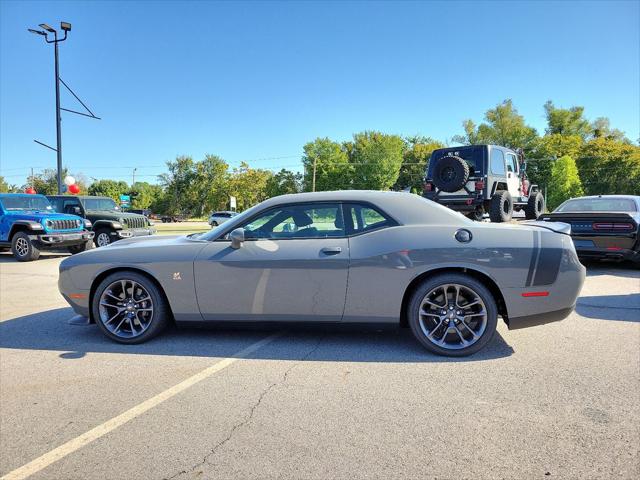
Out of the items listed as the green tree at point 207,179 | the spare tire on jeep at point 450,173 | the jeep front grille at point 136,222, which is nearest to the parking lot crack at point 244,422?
the spare tire on jeep at point 450,173

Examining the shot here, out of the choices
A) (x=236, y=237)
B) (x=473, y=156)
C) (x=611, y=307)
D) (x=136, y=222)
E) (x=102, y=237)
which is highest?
(x=473, y=156)

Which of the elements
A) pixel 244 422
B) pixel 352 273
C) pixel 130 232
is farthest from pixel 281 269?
pixel 130 232

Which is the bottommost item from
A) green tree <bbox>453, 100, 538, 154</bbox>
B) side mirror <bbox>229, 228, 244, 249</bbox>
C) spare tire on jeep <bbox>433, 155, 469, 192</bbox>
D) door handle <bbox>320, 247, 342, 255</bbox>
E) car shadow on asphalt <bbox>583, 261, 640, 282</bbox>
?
car shadow on asphalt <bbox>583, 261, 640, 282</bbox>

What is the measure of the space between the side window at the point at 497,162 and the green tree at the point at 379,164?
2186 inches

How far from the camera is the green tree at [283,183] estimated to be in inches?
2606

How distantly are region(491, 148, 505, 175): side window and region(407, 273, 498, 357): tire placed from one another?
8.70 m

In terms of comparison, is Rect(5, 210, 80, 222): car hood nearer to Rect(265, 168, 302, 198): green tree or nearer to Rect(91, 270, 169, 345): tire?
Rect(91, 270, 169, 345): tire

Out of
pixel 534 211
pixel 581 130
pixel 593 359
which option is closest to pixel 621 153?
pixel 581 130

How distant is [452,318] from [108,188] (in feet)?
347

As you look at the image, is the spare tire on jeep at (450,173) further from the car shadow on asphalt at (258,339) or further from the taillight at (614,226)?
the car shadow on asphalt at (258,339)

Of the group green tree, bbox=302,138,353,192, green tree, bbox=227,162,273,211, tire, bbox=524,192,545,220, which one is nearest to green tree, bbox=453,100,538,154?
green tree, bbox=302,138,353,192

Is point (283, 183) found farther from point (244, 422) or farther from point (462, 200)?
point (244, 422)

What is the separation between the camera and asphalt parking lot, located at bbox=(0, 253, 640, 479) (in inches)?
88.6

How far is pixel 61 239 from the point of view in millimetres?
11844
